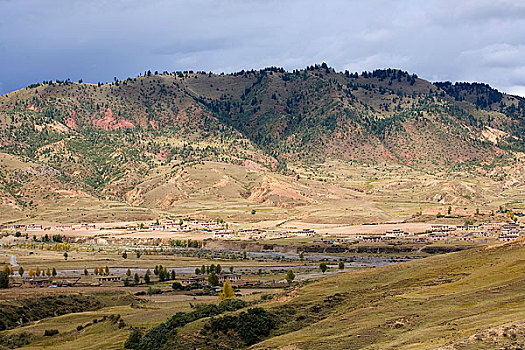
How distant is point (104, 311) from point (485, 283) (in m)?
61.0

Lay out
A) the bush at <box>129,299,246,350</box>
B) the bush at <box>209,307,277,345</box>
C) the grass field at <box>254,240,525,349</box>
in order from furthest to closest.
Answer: the bush at <box>209,307,277,345</box>, the bush at <box>129,299,246,350</box>, the grass field at <box>254,240,525,349</box>

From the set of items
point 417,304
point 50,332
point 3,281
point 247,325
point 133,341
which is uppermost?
point 417,304

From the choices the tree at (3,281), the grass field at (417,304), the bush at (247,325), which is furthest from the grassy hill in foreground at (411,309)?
the tree at (3,281)

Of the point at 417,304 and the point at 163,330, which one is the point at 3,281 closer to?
the point at 163,330

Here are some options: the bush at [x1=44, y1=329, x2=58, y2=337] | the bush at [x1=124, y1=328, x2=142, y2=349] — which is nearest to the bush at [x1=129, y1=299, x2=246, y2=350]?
the bush at [x1=124, y1=328, x2=142, y2=349]

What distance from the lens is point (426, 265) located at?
104 m

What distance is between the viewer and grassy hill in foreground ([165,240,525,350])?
167ft

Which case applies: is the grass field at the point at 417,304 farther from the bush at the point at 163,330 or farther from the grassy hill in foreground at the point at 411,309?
the bush at the point at 163,330

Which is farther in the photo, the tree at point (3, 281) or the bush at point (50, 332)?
the tree at point (3, 281)

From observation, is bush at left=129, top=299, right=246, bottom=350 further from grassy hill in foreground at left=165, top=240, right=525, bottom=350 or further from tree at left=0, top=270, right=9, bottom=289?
tree at left=0, top=270, right=9, bottom=289

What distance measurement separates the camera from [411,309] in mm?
68500

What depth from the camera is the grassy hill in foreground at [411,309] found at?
51000 millimetres

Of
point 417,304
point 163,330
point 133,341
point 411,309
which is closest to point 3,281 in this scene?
point 133,341

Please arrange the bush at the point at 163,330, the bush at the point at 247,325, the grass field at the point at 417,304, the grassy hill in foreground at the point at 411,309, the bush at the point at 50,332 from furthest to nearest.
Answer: the bush at the point at 50,332 < the bush at the point at 247,325 < the bush at the point at 163,330 < the grass field at the point at 417,304 < the grassy hill in foreground at the point at 411,309
